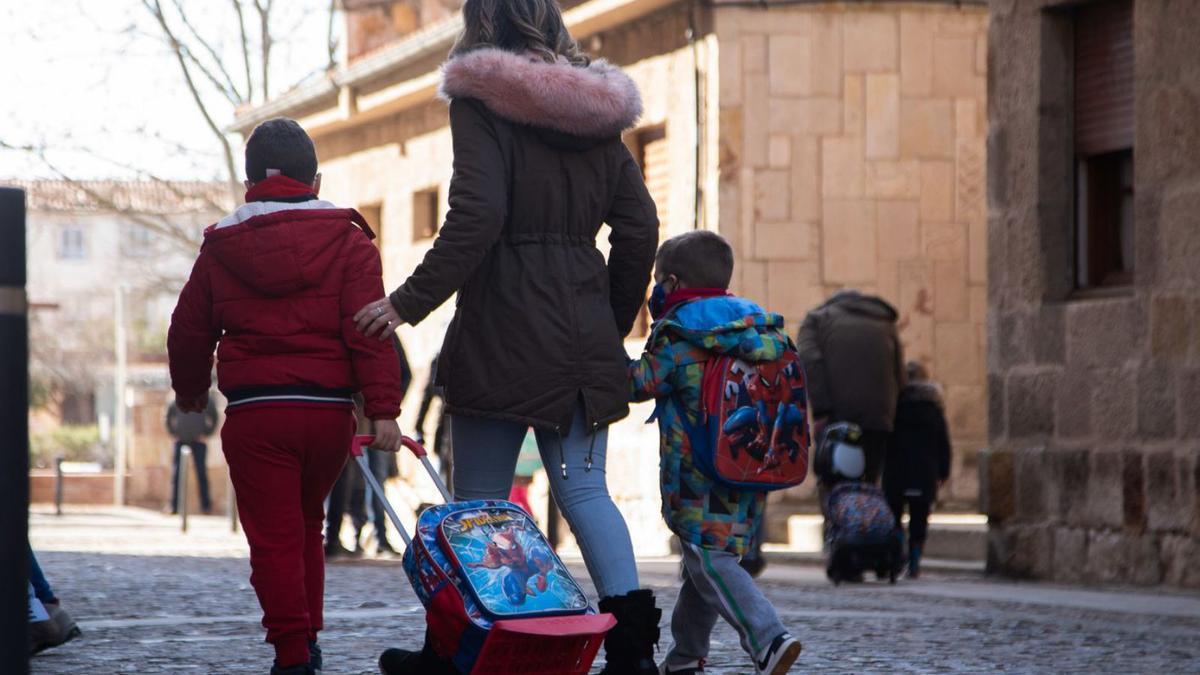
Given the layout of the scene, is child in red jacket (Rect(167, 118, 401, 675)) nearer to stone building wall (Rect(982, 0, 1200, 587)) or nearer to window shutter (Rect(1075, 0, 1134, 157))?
stone building wall (Rect(982, 0, 1200, 587))

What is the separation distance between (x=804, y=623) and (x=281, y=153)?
334 cm

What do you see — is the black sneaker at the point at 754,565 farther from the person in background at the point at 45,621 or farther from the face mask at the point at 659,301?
the face mask at the point at 659,301

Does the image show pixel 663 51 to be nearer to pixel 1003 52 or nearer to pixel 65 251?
pixel 1003 52

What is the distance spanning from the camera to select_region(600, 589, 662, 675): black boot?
534cm

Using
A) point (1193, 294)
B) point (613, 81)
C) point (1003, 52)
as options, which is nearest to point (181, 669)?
point (613, 81)

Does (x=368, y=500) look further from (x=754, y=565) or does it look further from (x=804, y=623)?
(x=804, y=623)

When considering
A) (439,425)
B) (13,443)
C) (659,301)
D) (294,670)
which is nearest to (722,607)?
(659,301)

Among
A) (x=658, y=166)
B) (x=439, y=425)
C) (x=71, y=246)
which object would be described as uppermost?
(x=71, y=246)

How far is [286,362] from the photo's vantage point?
5539mm

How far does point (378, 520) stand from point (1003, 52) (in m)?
5.78

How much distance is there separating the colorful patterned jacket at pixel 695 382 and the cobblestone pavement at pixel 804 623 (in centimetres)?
78

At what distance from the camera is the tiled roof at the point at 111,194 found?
107ft

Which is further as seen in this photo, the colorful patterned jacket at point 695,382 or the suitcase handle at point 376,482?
the colorful patterned jacket at point 695,382

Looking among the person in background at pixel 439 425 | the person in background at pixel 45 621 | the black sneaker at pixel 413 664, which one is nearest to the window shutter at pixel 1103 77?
the person in background at pixel 439 425
